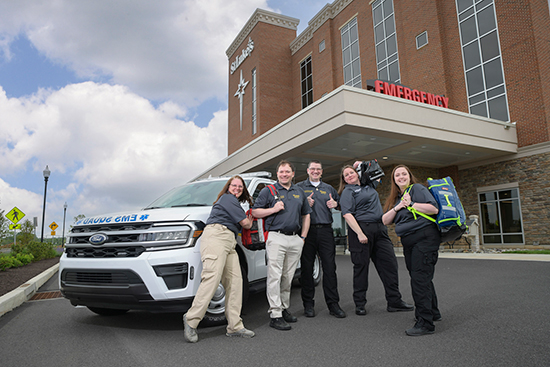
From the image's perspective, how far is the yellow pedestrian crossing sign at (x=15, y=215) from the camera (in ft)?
53.2

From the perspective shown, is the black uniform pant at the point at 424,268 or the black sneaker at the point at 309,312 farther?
the black sneaker at the point at 309,312

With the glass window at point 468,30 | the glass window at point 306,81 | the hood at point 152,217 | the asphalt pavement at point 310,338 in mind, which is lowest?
the asphalt pavement at point 310,338

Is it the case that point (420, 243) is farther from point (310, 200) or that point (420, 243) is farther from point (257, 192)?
point (257, 192)

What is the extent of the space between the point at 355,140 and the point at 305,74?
66.9 ft

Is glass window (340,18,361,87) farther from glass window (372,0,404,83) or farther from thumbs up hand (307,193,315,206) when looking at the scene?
thumbs up hand (307,193,315,206)

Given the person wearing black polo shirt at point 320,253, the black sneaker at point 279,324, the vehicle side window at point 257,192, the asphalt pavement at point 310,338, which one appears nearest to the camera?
the asphalt pavement at point 310,338

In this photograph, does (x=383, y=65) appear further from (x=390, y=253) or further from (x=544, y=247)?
(x=390, y=253)

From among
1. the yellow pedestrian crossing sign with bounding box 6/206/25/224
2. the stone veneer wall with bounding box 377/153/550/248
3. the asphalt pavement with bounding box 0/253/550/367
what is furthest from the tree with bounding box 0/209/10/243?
the stone veneer wall with bounding box 377/153/550/248

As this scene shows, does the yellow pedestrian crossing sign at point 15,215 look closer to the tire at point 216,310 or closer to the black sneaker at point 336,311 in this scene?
the tire at point 216,310

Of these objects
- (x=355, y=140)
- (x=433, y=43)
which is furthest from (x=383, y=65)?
(x=355, y=140)

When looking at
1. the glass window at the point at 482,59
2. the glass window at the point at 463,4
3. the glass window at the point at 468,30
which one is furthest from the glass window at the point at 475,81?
the glass window at the point at 463,4

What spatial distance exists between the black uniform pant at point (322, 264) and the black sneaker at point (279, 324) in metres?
0.73

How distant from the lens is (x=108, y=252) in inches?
162

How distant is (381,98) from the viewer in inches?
567
